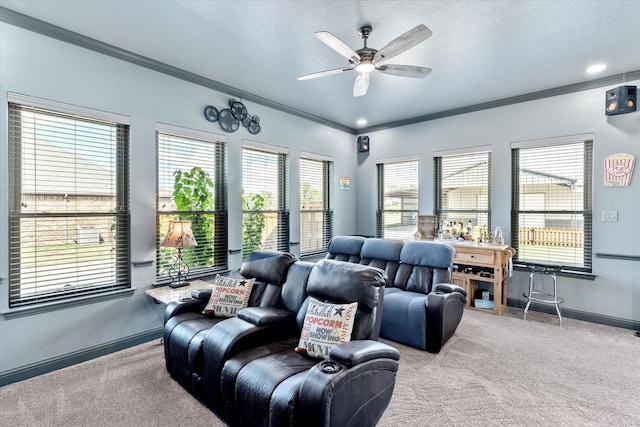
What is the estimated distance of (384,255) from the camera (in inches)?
155

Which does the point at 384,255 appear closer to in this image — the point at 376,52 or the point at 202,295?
the point at 202,295

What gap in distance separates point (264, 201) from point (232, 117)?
1266mm

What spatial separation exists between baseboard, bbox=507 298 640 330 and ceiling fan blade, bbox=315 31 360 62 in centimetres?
405

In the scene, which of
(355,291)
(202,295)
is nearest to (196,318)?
(202,295)

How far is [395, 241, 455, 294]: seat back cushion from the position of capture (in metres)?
3.52

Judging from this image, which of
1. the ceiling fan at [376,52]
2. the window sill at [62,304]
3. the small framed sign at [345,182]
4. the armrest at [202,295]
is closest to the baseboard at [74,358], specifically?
the window sill at [62,304]

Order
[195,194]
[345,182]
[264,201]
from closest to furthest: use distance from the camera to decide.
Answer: [195,194] → [264,201] → [345,182]

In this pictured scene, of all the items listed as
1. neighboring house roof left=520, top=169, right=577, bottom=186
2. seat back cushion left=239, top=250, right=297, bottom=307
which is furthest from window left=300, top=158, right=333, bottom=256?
neighboring house roof left=520, top=169, right=577, bottom=186

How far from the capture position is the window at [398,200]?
5.64 meters

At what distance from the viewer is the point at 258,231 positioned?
4.59 m

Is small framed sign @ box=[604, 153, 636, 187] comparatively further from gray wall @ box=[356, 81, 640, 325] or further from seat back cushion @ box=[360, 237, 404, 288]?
seat back cushion @ box=[360, 237, 404, 288]

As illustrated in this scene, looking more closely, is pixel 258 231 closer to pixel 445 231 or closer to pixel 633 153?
pixel 445 231

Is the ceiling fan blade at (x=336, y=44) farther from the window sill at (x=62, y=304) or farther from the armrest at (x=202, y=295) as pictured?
the window sill at (x=62, y=304)

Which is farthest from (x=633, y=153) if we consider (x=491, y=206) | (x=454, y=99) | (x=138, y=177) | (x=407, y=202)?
(x=138, y=177)
